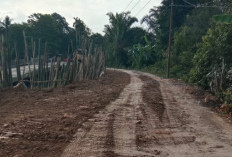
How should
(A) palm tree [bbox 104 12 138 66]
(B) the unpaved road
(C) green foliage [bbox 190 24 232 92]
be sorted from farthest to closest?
(A) palm tree [bbox 104 12 138 66] < (C) green foliage [bbox 190 24 232 92] < (B) the unpaved road

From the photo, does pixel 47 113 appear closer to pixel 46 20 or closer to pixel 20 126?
pixel 20 126

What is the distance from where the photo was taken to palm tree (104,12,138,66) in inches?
1609

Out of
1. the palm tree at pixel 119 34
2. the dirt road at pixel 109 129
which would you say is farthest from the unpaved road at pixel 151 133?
the palm tree at pixel 119 34

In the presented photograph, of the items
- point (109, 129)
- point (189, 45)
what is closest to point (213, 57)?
point (109, 129)

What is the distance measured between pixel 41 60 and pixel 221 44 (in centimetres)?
765

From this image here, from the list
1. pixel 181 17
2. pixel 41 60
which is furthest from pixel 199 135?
pixel 181 17

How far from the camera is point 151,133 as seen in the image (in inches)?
227

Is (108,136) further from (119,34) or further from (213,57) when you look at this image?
(119,34)

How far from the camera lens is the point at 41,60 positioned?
39.5 feet

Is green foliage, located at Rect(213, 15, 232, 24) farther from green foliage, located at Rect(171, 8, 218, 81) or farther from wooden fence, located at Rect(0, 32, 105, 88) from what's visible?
green foliage, located at Rect(171, 8, 218, 81)

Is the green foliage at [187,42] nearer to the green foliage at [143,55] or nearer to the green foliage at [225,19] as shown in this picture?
the green foliage at [143,55]

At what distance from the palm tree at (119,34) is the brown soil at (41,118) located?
3058 cm

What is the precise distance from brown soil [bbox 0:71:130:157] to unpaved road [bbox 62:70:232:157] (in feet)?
0.90

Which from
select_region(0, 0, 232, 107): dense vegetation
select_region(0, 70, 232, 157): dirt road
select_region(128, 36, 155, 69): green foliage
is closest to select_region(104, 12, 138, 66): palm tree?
select_region(0, 0, 232, 107): dense vegetation
